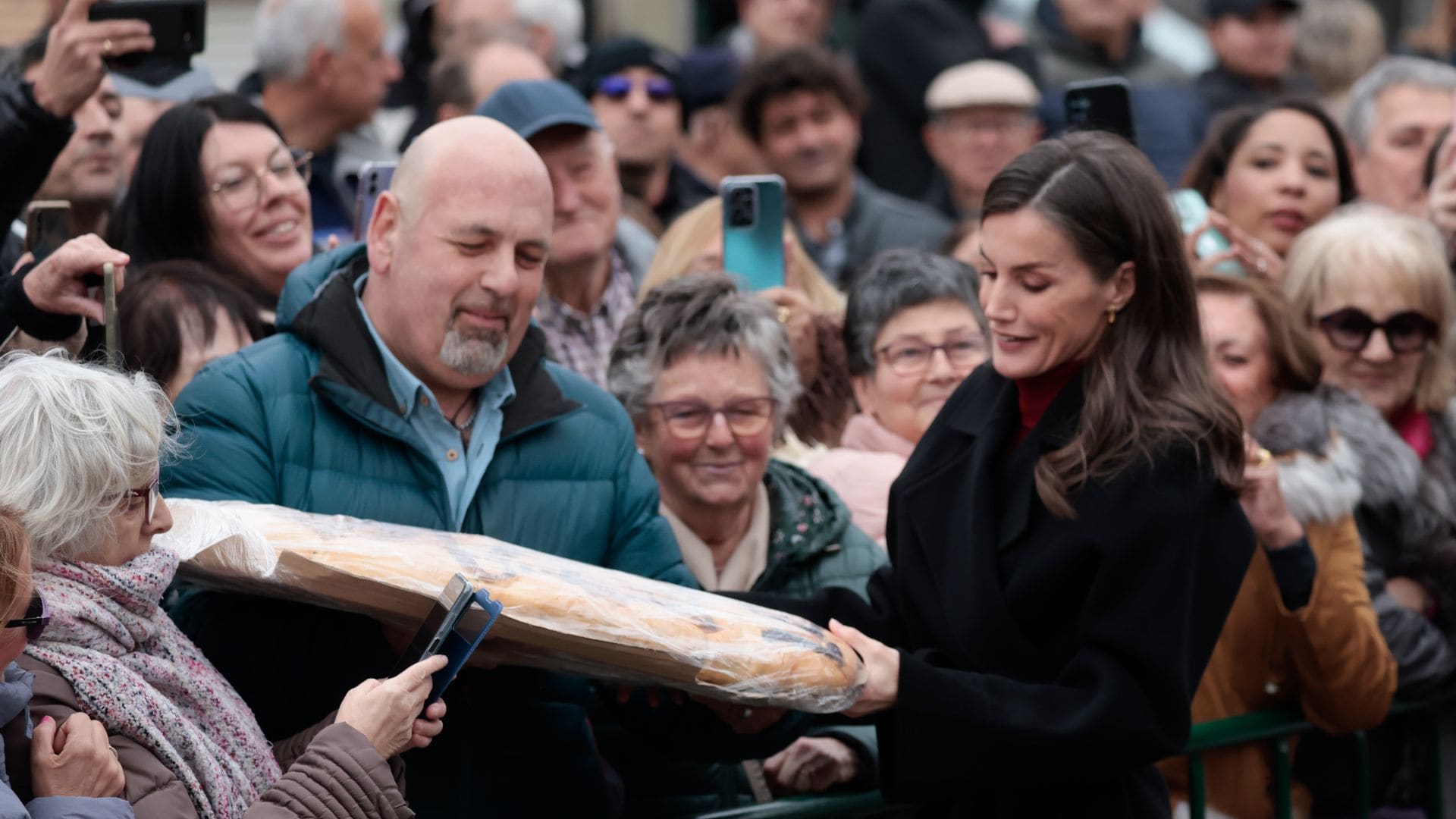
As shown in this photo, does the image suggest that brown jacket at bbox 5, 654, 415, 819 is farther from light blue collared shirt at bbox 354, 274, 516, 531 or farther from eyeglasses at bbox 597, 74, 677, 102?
eyeglasses at bbox 597, 74, 677, 102

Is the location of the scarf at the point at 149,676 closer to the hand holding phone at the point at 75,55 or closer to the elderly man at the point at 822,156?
the hand holding phone at the point at 75,55

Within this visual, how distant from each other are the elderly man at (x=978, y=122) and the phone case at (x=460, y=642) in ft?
15.7

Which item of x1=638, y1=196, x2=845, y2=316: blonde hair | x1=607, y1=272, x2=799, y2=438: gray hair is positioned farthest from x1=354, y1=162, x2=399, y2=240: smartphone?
x1=638, y1=196, x2=845, y2=316: blonde hair

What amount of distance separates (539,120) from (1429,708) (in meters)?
2.85

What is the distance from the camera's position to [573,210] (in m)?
5.40

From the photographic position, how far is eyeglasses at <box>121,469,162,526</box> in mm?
A: 3002

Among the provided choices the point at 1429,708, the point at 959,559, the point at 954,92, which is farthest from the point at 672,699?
the point at 954,92

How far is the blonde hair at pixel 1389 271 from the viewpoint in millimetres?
5309

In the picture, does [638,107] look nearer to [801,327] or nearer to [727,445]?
[801,327]

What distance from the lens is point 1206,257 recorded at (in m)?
5.70

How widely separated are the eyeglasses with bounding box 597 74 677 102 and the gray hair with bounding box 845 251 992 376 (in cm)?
219

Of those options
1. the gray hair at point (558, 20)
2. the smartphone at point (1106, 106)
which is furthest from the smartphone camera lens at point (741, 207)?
the gray hair at point (558, 20)

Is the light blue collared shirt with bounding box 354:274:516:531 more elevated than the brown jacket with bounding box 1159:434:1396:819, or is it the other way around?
the light blue collared shirt with bounding box 354:274:516:531

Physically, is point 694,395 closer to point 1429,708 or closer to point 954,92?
point 1429,708
